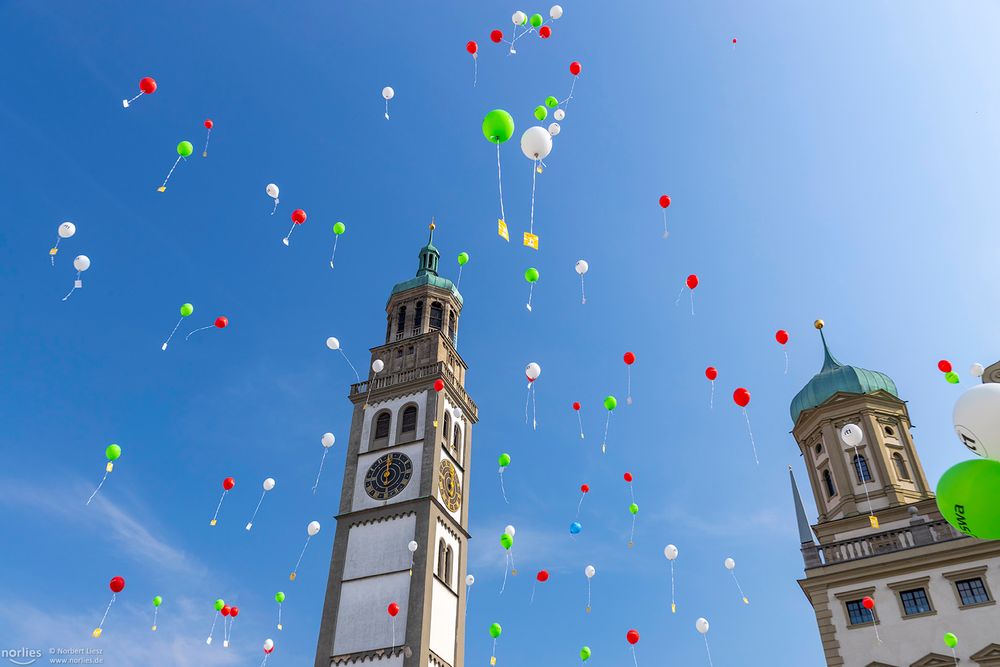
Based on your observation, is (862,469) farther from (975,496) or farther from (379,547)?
(975,496)

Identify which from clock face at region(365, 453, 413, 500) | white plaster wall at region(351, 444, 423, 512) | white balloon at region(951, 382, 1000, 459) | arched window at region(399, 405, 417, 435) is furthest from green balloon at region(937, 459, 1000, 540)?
arched window at region(399, 405, 417, 435)

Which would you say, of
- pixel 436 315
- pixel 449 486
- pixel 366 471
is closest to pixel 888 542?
pixel 449 486

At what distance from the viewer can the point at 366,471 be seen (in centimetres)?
3834

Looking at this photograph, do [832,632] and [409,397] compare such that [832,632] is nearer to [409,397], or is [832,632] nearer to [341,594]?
[341,594]

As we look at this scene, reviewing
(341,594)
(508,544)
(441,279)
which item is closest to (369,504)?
(341,594)

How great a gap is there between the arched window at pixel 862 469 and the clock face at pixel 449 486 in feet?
62.5

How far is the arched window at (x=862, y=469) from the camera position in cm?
3028

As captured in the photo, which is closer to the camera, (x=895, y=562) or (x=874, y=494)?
(x=895, y=562)

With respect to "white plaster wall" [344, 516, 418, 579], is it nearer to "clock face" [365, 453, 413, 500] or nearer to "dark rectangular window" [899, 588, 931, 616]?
"clock face" [365, 453, 413, 500]

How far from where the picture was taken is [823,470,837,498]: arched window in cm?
3107

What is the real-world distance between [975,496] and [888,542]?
16733mm

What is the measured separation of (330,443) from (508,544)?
27.5ft

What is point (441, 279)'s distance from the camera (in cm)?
4738

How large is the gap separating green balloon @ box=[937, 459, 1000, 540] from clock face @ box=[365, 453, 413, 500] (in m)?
28.8
